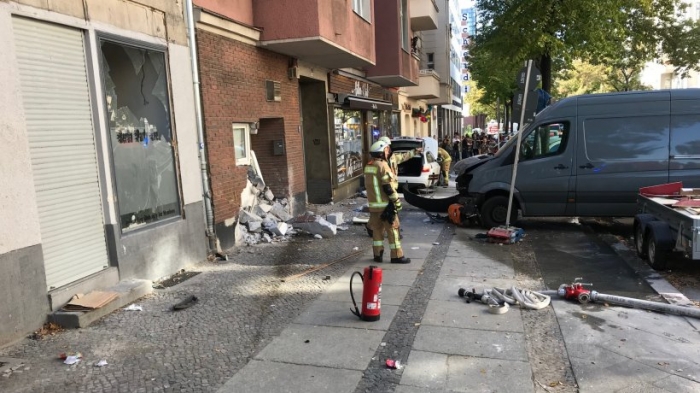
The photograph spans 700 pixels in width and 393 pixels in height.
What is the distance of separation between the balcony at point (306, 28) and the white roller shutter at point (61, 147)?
4.42 metres

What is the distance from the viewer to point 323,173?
13.1 metres

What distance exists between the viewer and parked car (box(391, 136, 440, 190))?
1470 cm

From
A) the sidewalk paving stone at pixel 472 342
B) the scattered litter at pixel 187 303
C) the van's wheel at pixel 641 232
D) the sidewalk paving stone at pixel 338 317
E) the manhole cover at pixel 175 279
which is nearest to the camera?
the sidewalk paving stone at pixel 472 342

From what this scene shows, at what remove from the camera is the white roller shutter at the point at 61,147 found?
489cm

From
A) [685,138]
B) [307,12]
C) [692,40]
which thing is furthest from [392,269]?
[692,40]

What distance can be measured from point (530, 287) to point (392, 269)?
1.81 metres

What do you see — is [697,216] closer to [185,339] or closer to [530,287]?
[530,287]

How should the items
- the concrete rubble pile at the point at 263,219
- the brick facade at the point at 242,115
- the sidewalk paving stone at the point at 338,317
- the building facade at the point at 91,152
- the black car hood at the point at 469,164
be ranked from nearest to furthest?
the building facade at the point at 91,152
the sidewalk paving stone at the point at 338,317
the brick facade at the point at 242,115
the concrete rubble pile at the point at 263,219
the black car hood at the point at 469,164

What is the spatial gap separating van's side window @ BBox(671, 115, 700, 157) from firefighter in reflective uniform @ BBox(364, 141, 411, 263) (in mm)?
5333

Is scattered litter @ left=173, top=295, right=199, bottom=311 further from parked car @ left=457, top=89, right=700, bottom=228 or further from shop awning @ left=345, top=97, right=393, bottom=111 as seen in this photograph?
shop awning @ left=345, top=97, right=393, bottom=111

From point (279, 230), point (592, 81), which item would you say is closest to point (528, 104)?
point (279, 230)

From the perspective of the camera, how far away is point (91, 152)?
5.63 meters

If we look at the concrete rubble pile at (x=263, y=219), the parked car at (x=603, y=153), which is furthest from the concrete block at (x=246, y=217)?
the parked car at (x=603, y=153)

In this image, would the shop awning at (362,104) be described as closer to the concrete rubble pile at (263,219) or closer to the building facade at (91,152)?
the concrete rubble pile at (263,219)
